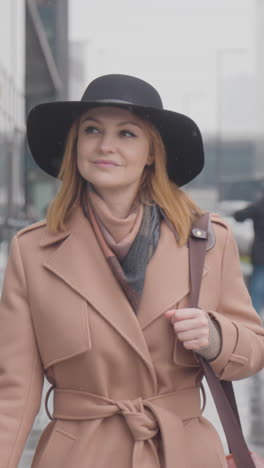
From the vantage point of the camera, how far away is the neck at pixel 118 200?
2932 millimetres

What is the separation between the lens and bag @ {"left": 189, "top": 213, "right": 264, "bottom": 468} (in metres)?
2.81

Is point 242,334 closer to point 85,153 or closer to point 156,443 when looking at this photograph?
point 156,443

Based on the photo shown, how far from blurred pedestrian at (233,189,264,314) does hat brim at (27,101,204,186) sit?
8.43 metres

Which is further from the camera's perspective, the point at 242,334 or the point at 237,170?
the point at 237,170

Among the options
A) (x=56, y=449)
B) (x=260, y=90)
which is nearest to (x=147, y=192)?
(x=56, y=449)

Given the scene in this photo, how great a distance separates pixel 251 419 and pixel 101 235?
4755mm

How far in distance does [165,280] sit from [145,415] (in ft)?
1.23

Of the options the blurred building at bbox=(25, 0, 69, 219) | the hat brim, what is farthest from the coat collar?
the blurred building at bbox=(25, 0, 69, 219)

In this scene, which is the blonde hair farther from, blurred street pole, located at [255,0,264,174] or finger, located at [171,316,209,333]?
blurred street pole, located at [255,0,264,174]

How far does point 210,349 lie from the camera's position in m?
2.80

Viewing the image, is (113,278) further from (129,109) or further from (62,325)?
(129,109)

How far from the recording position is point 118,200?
2934 millimetres

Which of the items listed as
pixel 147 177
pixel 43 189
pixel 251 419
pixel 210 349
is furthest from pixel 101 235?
pixel 43 189

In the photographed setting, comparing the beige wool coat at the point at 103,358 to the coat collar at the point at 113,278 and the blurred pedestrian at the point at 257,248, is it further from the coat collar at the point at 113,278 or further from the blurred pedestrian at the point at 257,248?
the blurred pedestrian at the point at 257,248
